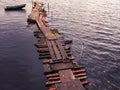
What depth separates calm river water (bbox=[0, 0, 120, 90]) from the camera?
17109 mm

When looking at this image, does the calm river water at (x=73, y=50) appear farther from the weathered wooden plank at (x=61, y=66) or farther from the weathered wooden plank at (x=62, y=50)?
the weathered wooden plank at (x=62, y=50)

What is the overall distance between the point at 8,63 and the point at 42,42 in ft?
17.9

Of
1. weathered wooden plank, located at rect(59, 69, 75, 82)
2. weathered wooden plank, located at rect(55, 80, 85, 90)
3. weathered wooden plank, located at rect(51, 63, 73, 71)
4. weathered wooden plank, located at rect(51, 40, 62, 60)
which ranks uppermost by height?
weathered wooden plank, located at rect(51, 40, 62, 60)

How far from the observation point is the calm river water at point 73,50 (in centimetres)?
1711

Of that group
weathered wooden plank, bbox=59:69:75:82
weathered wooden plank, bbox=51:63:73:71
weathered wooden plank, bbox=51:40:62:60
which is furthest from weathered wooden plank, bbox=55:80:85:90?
weathered wooden plank, bbox=51:40:62:60

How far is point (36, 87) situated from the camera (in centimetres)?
1606

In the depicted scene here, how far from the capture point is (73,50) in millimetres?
23906

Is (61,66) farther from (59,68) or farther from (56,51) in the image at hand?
(56,51)

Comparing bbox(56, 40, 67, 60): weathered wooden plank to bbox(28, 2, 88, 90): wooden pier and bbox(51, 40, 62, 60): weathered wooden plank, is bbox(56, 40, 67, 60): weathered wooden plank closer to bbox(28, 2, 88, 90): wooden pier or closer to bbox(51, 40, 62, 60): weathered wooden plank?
bbox(28, 2, 88, 90): wooden pier

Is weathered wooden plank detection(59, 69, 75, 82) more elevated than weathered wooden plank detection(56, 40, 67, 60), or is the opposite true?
weathered wooden plank detection(56, 40, 67, 60)

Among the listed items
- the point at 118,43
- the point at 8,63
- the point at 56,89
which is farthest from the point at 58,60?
the point at 118,43

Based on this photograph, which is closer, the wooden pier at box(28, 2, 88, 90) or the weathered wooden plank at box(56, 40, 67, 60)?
the wooden pier at box(28, 2, 88, 90)

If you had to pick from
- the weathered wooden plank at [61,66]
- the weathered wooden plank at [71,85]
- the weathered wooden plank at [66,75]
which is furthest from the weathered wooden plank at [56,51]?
the weathered wooden plank at [71,85]

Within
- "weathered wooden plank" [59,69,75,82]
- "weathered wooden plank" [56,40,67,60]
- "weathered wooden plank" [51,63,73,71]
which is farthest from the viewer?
"weathered wooden plank" [56,40,67,60]
